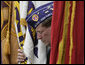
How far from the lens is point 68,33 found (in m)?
0.67

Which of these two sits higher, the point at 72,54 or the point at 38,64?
the point at 72,54

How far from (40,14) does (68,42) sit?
0.47 metres

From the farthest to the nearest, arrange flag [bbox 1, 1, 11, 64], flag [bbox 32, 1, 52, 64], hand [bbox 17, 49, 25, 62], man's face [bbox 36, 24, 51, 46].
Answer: flag [bbox 1, 1, 11, 64], hand [bbox 17, 49, 25, 62], flag [bbox 32, 1, 52, 64], man's face [bbox 36, 24, 51, 46]

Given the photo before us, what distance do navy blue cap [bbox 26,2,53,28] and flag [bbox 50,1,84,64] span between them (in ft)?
1.26

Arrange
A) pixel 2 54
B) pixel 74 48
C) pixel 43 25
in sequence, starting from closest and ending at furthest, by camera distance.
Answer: pixel 74 48
pixel 43 25
pixel 2 54

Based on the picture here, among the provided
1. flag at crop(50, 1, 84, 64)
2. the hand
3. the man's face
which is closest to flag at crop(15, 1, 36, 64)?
the hand

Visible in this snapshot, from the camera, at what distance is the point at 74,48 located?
0.65 meters

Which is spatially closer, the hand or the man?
the man

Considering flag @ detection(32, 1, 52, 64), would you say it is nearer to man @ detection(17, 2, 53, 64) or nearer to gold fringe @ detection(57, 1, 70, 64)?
man @ detection(17, 2, 53, 64)

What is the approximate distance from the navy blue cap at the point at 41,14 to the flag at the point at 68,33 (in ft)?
1.26

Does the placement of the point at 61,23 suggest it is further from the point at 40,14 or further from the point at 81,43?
the point at 40,14

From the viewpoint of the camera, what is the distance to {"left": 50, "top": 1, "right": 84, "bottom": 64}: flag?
66 centimetres

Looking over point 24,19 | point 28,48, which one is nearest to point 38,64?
point 28,48

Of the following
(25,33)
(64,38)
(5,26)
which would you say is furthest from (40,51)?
(64,38)
